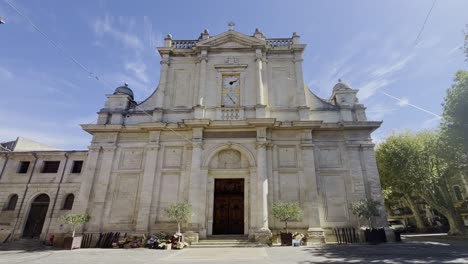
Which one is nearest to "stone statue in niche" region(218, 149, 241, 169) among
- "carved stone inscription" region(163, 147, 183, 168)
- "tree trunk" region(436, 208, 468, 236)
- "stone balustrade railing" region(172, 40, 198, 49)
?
"carved stone inscription" region(163, 147, 183, 168)

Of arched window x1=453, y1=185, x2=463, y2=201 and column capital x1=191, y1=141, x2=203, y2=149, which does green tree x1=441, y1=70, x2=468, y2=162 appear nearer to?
column capital x1=191, y1=141, x2=203, y2=149

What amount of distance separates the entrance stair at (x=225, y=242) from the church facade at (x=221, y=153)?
57 centimetres

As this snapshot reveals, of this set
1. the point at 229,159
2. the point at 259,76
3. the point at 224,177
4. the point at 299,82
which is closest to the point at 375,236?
the point at 224,177

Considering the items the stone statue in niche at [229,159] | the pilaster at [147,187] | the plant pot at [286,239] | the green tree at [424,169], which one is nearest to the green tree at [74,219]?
the pilaster at [147,187]

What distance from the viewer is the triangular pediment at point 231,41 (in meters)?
18.1

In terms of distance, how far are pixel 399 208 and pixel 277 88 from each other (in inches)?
1331

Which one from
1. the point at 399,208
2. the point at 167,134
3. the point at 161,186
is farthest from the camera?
the point at 399,208

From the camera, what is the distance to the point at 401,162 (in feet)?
62.0

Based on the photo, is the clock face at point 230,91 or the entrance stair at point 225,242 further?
the clock face at point 230,91

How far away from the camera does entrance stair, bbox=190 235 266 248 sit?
464 inches

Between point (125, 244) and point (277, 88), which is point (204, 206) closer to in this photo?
point (125, 244)

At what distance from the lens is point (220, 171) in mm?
14844

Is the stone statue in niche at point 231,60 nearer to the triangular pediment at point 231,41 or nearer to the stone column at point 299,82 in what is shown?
the triangular pediment at point 231,41

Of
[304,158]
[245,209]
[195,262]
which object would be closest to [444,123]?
[304,158]
